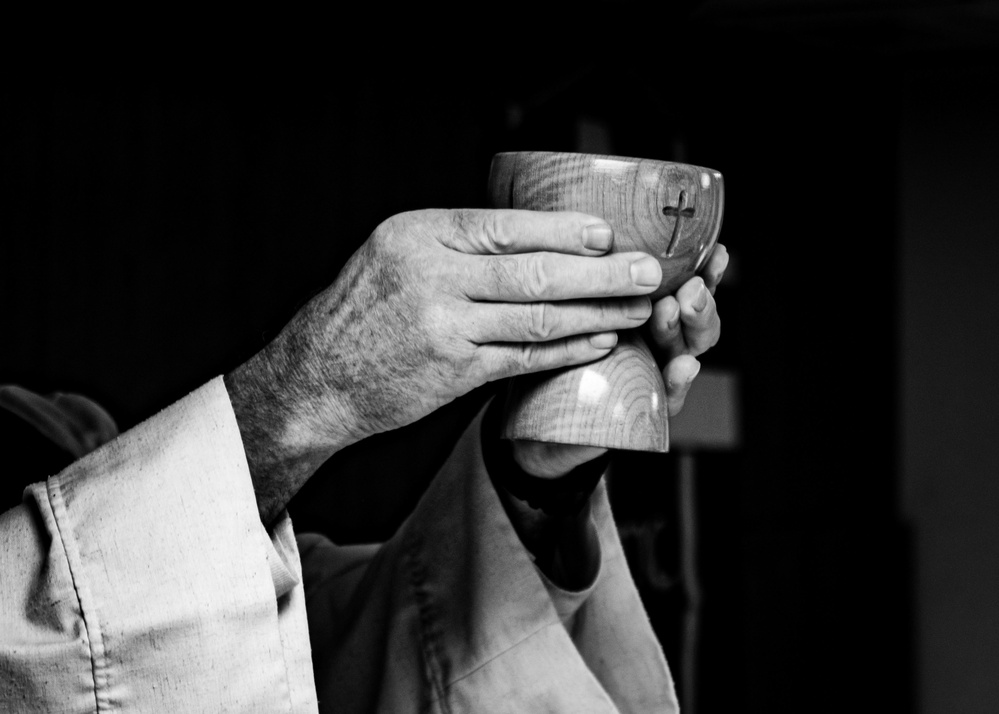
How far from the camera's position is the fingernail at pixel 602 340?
64 centimetres

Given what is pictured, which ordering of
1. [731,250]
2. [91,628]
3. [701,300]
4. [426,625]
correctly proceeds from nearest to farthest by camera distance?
[91,628] < [701,300] < [426,625] < [731,250]

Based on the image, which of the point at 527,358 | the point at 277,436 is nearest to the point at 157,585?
the point at 277,436

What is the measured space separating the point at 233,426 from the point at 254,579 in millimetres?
90

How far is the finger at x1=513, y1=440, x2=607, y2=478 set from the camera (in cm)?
75

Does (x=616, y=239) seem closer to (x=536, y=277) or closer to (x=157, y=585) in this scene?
(x=536, y=277)

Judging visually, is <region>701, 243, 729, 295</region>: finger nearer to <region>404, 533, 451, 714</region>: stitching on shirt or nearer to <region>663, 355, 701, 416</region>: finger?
<region>663, 355, 701, 416</region>: finger

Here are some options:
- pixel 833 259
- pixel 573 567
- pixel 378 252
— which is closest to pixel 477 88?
pixel 833 259

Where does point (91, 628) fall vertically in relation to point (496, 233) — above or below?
below

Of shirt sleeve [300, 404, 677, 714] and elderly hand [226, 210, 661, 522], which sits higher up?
elderly hand [226, 210, 661, 522]

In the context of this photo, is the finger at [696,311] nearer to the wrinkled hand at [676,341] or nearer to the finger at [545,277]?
the wrinkled hand at [676,341]

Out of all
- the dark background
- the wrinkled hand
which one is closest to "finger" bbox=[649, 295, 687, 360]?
the wrinkled hand

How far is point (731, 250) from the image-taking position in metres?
2.68

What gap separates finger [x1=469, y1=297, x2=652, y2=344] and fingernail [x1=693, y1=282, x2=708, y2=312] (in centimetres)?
8

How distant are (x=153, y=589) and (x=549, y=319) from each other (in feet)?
0.87
